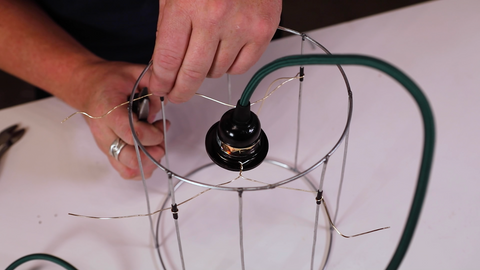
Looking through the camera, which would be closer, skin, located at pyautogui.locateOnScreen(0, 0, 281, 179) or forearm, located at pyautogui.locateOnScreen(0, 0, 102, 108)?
skin, located at pyautogui.locateOnScreen(0, 0, 281, 179)

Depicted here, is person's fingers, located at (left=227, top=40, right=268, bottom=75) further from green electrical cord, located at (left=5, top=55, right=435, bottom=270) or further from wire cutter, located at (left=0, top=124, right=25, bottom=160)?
wire cutter, located at (left=0, top=124, right=25, bottom=160)

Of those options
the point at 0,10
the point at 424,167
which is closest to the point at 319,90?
the point at 424,167

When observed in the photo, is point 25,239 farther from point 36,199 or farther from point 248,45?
point 248,45

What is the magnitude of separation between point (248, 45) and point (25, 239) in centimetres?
38

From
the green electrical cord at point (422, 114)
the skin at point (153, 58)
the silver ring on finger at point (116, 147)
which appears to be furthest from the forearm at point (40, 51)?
the green electrical cord at point (422, 114)

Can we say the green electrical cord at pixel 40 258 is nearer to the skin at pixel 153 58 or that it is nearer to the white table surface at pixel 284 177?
the white table surface at pixel 284 177

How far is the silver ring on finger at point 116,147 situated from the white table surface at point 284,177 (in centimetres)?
5

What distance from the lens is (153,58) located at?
422mm

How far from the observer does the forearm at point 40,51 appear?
657mm

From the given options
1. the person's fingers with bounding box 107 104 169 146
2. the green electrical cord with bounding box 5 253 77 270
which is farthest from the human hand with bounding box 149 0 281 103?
the green electrical cord with bounding box 5 253 77 270

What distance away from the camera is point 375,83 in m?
0.69

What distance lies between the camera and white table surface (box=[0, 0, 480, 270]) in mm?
508

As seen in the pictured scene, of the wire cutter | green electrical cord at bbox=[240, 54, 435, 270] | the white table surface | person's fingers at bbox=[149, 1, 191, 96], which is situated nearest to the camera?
green electrical cord at bbox=[240, 54, 435, 270]

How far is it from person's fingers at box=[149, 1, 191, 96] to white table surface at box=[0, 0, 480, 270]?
0.22 metres
